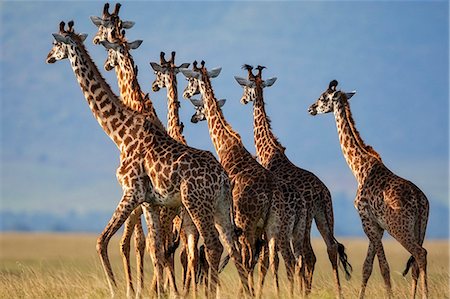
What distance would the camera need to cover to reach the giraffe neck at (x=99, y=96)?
1897 centimetres

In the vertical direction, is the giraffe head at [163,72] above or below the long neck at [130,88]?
above

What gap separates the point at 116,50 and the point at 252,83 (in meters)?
3.66

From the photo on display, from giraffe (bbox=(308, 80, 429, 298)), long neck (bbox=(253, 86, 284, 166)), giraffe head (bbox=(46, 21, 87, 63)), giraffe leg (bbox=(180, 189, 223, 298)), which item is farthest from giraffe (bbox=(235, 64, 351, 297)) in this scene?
giraffe head (bbox=(46, 21, 87, 63))

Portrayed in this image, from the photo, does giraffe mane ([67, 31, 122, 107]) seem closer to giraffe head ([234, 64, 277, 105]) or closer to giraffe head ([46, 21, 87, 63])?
giraffe head ([46, 21, 87, 63])

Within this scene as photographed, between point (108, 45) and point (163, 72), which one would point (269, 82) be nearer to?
point (163, 72)

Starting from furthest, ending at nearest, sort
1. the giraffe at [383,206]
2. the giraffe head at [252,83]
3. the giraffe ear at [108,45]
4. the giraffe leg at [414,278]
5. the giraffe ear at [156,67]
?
the giraffe head at [252,83]
the giraffe ear at [156,67]
the giraffe ear at [108,45]
the giraffe at [383,206]
the giraffe leg at [414,278]

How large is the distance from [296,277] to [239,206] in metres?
2.07

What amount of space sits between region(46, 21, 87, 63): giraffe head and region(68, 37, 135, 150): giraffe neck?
65 mm

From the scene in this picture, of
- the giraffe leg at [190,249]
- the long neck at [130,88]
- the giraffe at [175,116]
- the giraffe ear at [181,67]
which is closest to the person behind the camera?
the giraffe leg at [190,249]

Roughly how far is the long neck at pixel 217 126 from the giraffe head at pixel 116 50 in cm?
176

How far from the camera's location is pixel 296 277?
20953mm

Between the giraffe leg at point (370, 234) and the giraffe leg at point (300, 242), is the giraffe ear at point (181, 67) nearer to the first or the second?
the giraffe leg at point (300, 242)

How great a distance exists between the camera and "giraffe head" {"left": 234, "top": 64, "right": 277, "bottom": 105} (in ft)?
77.6

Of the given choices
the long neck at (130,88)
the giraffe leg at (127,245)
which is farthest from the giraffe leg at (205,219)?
the long neck at (130,88)
